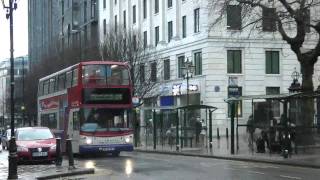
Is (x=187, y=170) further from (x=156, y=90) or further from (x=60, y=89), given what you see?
(x=156, y=90)

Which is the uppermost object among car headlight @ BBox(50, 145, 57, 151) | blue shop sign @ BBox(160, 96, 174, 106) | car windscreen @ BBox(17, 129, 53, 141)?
blue shop sign @ BBox(160, 96, 174, 106)

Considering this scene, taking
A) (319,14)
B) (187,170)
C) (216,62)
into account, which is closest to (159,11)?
(216,62)

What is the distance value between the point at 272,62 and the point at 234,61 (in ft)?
13.0

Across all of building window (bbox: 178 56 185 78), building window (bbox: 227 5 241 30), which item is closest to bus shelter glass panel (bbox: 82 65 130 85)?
building window (bbox: 227 5 241 30)

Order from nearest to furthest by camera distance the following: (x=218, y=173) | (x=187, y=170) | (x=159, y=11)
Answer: (x=218, y=173), (x=187, y=170), (x=159, y=11)

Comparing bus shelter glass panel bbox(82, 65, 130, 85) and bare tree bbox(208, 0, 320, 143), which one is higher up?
bare tree bbox(208, 0, 320, 143)

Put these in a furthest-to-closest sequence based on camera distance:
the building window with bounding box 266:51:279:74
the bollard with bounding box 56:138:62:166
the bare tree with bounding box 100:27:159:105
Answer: the building window with bounding box 266:51:279:74 → the bare tree with bounding box 100:27:159:105 → the bollard with bounding box 56:138:62:166

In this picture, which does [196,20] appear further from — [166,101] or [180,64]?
[166,101]

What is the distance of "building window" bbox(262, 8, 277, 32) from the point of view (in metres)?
28.7

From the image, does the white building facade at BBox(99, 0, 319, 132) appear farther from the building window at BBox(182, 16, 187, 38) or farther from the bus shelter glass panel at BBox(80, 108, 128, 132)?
the bus shelter glass panel at BBox(80, 108, 128, 132)

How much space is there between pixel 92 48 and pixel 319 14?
80.7 ft

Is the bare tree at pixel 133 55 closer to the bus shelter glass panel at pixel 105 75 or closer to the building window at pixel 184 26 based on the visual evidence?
the building window at pixel 184 26

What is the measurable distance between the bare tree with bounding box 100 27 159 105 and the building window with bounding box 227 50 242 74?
24.8 feet

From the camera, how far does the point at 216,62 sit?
53625 mm
